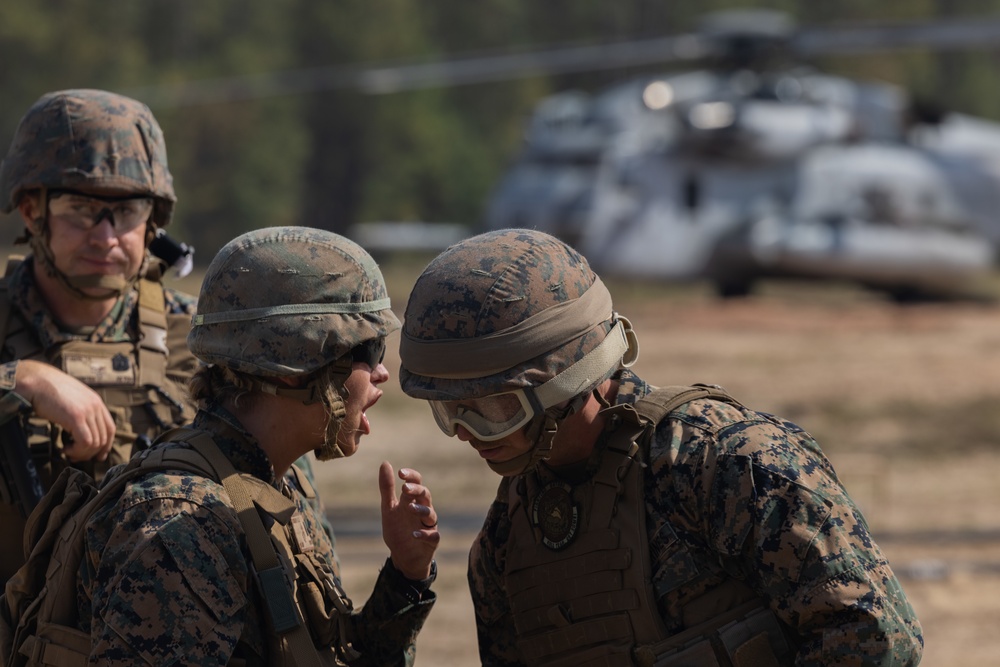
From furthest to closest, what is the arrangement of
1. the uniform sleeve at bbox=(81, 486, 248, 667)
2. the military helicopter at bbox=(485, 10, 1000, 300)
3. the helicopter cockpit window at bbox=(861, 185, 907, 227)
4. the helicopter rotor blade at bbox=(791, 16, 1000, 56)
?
the helicopter cockpit window at bbox=(861, 185, 907, 227) < the military helicopter at bbox=(485, 10, 1000, 300) < the helicopter rotor blade at bbox=(791, 16, 1000, 56) < the uniform sleeve at bbox=(81, 486, 248, 667)

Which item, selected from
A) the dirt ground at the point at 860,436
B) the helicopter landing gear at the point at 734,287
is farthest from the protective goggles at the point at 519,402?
the helicopter landing gear at the point at 734,287

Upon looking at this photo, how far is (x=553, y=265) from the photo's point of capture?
9.71ft

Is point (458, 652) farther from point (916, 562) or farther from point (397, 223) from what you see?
point (397, 223)

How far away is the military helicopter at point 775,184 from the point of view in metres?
22.2

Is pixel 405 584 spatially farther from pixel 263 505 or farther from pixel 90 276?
pixel 90 276

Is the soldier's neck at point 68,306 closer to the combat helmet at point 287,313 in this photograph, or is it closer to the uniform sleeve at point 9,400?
the uniform sleeve at point 9,400

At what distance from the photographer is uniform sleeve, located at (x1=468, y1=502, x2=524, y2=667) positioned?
3205 millimetres

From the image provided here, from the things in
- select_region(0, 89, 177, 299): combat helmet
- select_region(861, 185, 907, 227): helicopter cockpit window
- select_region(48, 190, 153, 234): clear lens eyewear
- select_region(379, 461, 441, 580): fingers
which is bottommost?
select_region(379, 461, 441, 580): fingers

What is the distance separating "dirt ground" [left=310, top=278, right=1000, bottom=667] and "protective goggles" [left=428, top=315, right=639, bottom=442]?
4.68m

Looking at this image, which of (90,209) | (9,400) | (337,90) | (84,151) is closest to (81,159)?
(84,151)

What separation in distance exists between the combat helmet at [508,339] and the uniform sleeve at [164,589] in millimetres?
538

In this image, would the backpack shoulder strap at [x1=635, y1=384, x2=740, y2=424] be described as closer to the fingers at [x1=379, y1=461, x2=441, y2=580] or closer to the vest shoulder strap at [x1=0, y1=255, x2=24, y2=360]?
the fingers at [x1=379, y1=461, x2=441, y2=580]

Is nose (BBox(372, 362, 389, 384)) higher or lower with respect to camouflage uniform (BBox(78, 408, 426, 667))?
higher

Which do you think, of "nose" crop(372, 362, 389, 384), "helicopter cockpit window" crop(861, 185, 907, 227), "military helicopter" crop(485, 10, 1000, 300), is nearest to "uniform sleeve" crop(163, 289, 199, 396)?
"nose" crop(372, 362, 389, 384)
